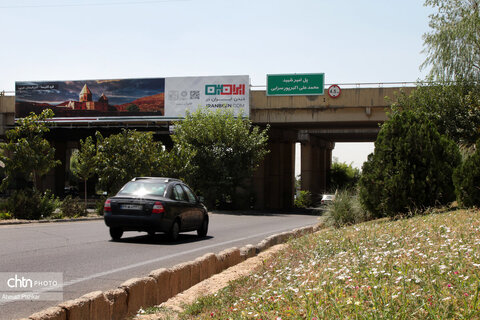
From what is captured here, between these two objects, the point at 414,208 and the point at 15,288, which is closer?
the point at 15,288

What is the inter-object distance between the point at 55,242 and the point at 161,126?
33950 mm

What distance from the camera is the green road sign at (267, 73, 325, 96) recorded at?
1622 inches

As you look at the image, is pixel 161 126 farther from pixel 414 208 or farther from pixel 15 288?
pixel 15 288

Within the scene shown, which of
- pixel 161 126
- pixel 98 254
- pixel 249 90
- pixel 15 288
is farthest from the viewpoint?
pixel 161 126

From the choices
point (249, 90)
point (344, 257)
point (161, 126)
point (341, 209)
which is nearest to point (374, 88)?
point (249, 90)

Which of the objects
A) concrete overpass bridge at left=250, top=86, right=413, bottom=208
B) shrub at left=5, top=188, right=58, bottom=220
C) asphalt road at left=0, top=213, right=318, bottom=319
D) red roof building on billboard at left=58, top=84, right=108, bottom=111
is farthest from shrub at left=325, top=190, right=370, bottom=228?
red roof building on billboard at left=58, top=84, right=108, bottom=111

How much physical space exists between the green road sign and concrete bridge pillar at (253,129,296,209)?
741 cm

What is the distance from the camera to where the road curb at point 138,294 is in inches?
178

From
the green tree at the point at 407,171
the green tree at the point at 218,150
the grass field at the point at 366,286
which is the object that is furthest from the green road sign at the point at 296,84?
the grass field at the point at 366,286

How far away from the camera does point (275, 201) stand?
5375 cm

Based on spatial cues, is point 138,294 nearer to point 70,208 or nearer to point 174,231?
point 174,231

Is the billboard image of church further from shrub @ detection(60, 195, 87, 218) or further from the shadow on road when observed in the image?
the shadow on road

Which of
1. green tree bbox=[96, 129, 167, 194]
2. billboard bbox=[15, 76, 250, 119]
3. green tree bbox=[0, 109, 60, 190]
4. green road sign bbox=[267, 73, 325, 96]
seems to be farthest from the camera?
billboard bbox=[15, 76, 250, 119]

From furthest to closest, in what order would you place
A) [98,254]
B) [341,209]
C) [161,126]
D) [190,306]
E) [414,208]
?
[161,126] → [341,209] → [414,208] → [98,254] → [190,306]
